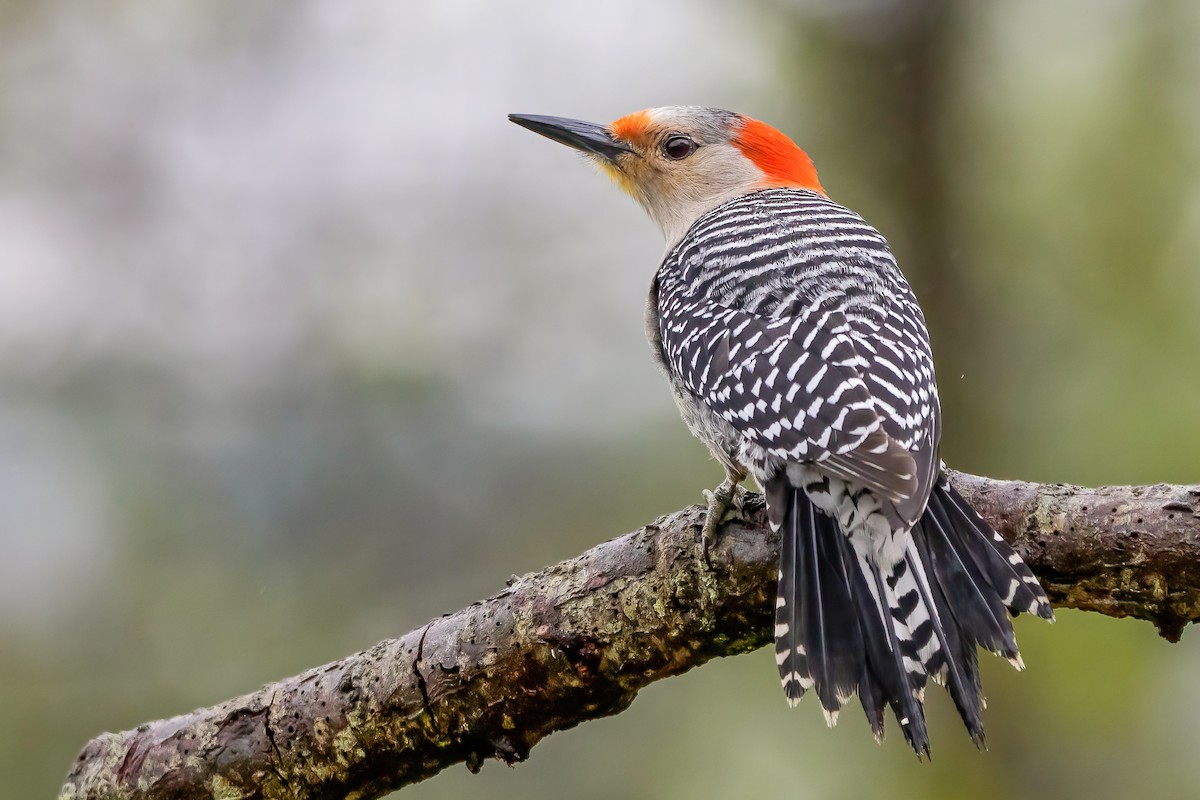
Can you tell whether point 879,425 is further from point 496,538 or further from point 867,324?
point 496,538

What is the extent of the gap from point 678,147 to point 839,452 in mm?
2569

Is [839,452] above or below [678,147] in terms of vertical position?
below

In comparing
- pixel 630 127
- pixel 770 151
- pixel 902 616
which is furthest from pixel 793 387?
pixel 630 127

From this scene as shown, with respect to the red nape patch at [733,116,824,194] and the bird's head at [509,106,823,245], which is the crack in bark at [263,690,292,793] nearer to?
the bird's head at [509,106,823,245]

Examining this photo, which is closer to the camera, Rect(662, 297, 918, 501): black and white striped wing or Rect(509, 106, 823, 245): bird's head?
Rect(662, 297, 918, 501): black and white striped wing

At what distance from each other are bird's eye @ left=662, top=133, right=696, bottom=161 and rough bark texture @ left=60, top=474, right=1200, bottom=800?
7.90 ft

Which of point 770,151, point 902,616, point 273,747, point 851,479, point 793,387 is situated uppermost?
point 770,151

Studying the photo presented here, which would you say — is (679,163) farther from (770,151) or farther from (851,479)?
(851,479)

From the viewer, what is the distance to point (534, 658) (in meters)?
2.62

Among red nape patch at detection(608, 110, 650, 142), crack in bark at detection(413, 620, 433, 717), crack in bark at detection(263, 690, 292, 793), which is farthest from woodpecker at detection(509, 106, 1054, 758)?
crack in bark at detection(263, 690, 292, 793)

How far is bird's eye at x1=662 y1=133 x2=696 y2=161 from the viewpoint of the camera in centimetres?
473

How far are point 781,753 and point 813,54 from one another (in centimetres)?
335

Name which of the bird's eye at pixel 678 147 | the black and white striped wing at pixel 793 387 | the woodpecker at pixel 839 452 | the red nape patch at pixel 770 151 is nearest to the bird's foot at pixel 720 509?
the woodpecker at pixel 839 452

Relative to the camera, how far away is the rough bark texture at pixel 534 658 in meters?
2.38
